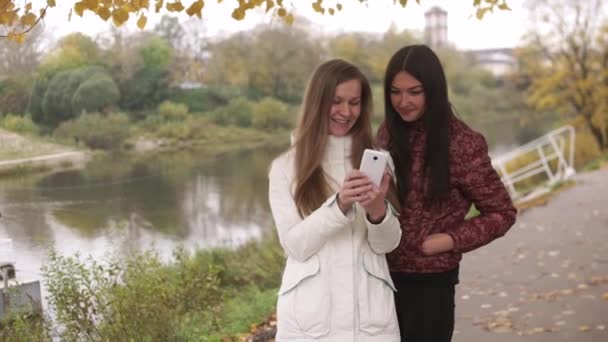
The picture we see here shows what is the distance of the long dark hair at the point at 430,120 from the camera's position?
7.26ft

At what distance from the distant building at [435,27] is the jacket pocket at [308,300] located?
11050 millimetres

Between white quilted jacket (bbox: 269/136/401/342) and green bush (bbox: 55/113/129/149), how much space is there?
5161 millimetres

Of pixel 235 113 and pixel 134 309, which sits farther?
pixel 235 113

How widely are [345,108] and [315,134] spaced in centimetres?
11

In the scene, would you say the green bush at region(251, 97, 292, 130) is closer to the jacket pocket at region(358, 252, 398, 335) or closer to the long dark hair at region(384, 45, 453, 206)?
the long dark hair at region(384, 45, 453, 206)

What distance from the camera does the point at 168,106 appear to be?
26.2 ft

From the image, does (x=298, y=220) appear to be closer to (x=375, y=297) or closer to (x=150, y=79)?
(x=375, y=297)

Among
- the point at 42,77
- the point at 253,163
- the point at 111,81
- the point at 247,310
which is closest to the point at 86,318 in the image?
the point at 247,310

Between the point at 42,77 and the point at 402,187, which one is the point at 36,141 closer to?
the point at 42,77

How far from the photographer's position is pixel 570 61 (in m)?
17.1

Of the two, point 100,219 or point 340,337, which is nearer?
point 340,337

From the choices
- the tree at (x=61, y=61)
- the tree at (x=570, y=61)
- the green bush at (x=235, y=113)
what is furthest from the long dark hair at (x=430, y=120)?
the tree at (x=570, y=61)

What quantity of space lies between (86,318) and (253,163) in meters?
4.59

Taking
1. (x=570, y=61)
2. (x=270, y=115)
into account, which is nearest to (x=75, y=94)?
(x=270, y=115)
